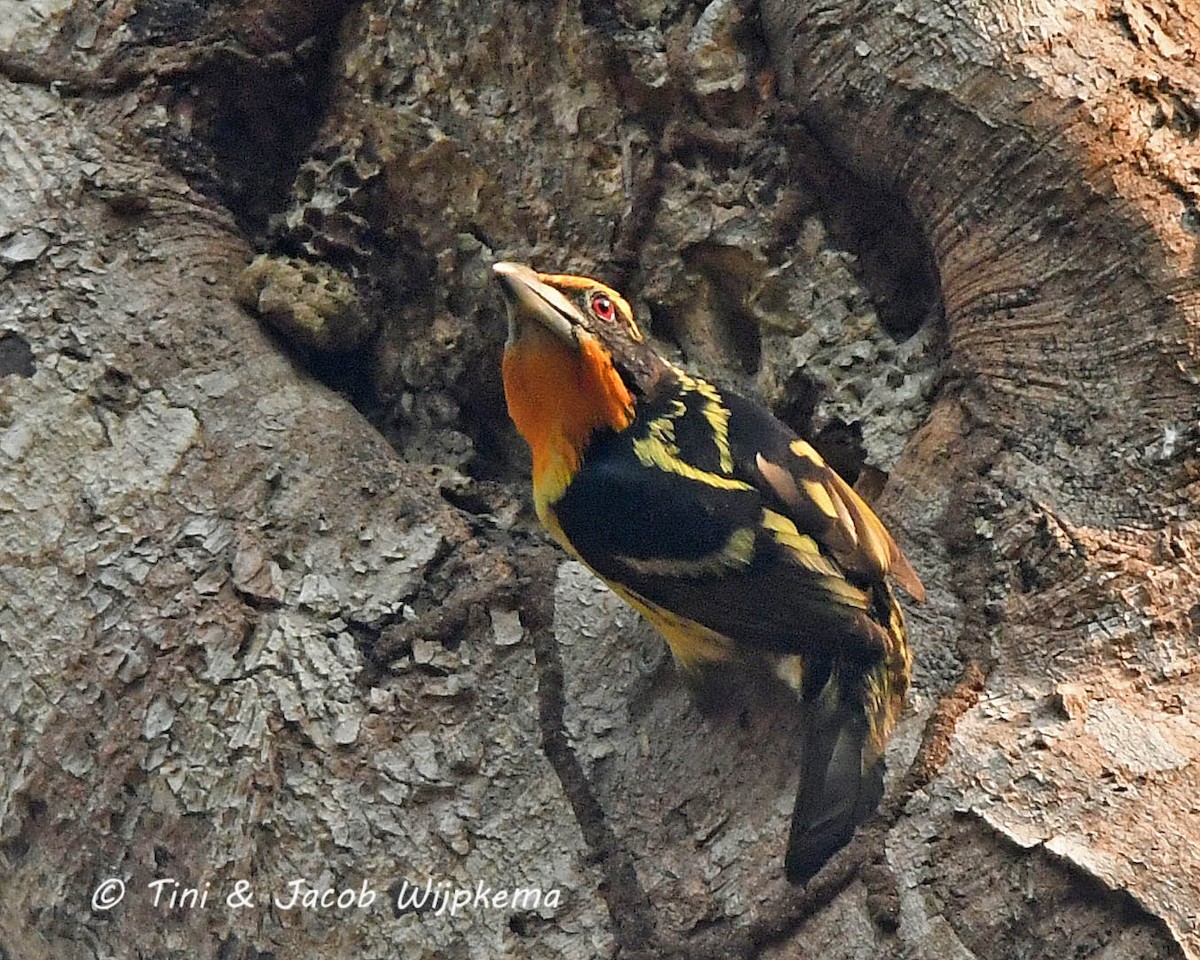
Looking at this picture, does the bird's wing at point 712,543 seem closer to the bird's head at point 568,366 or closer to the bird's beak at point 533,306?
the bird's head at point 568,366

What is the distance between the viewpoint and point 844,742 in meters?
2.34

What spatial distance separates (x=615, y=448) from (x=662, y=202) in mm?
720

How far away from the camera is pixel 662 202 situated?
3.10 meters

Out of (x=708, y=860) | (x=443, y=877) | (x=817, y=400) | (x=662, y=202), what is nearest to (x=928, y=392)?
(x=817, y=400)

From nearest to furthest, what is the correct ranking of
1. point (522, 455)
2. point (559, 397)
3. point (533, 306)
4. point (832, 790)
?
point (832, 790)
point (533, 306)
point (559, 397)
point (522, 455)

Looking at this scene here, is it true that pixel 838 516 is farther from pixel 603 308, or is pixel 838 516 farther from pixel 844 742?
pixel 603 308

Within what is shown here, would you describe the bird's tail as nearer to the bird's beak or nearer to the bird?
the bird

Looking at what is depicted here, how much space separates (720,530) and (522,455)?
82 centimetres

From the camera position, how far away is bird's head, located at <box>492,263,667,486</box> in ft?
8.38

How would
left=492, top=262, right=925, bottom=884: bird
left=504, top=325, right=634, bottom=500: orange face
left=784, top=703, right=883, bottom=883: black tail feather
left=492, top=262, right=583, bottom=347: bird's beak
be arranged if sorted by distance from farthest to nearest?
left=504, top=325, right=634, bottom=500: orange face, left=492, top=262, right=583, bottom=347: bird's beak, left=492, top=262, right=925, bottom=884: bird, left=784, top=703, right=883, bottom=883: black tail feather

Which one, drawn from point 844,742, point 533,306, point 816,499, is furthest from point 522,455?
point 844,742

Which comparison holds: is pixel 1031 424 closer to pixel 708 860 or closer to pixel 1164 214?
pixel 1164 214

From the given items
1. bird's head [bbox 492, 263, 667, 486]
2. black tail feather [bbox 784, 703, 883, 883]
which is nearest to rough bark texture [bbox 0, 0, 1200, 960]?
black tail feather [bbox 784, 703, 883, 883]

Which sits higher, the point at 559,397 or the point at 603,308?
the point at 603,308
